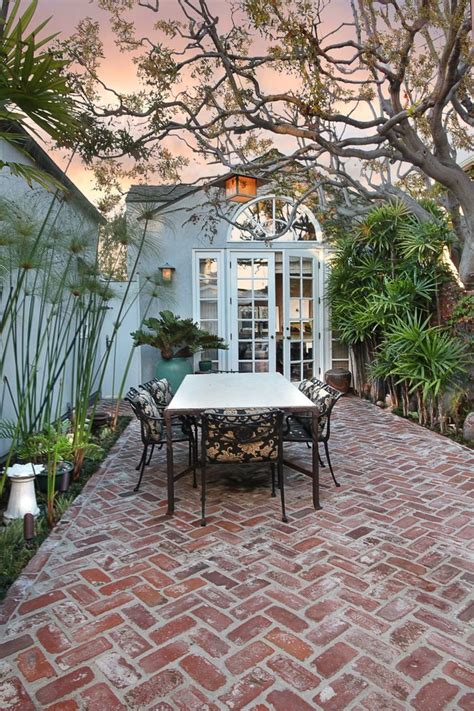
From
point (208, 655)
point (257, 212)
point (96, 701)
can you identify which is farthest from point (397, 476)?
point (257, 212)

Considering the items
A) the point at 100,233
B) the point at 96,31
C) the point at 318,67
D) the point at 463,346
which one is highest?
the point at 96,31

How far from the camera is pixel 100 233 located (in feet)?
13.4

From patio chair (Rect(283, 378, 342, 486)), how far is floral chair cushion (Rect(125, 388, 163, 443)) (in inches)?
41.0

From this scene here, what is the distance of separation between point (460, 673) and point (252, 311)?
7.15 metres

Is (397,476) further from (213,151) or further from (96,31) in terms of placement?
(96,31)

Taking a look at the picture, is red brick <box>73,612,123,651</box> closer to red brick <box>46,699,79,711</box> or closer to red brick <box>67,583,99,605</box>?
red brick <box>67,583,99,605</box>

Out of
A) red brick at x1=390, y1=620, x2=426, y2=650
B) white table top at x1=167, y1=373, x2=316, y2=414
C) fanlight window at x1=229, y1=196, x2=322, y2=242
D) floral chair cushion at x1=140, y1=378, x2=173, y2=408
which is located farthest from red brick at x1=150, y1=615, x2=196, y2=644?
fanlight window at x1=229, y1=196, x2=322, y2=242

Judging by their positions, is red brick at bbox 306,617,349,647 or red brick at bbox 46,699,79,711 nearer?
red brick at bbox 46,699,79,711

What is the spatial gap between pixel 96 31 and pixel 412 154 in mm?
4335

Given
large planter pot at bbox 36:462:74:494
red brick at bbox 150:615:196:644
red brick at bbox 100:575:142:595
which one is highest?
large planter pot at bbox 36:462:74:494

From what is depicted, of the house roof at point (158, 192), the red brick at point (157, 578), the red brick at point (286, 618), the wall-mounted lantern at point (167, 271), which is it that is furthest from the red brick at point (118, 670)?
the house roof at point (158, 192)

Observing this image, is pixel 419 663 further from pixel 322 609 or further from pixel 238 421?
pixel 238 421

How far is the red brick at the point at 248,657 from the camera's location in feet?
5.75

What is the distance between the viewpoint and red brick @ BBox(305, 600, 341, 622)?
2.06 m
